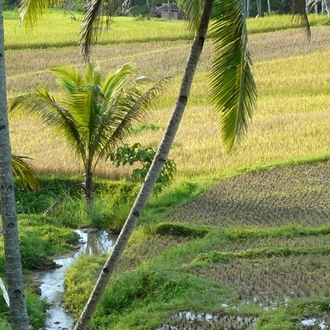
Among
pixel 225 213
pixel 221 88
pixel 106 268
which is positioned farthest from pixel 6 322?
pixel 225 213

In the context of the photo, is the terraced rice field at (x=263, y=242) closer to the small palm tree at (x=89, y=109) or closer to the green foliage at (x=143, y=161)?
the green foliage at (x=143, y=161)

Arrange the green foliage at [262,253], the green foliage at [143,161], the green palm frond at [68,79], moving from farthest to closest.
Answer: the green palm frond at [68,79] → the green foliage at [143,161] → the green foliage at [262,253]

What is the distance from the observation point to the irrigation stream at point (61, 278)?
9.08 metres

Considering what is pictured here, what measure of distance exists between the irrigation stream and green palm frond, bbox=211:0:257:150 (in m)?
3.11

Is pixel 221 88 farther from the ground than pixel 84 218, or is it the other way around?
pixel 221 88

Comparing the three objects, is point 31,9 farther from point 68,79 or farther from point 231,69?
Result: point 68,79

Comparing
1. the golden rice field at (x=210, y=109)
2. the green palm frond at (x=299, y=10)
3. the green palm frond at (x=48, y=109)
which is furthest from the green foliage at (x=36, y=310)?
the golden rice field at (x=210, y=109)

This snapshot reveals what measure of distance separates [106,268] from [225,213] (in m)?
6.06

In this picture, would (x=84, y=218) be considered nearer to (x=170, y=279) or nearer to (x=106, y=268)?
(x=170, y=279)

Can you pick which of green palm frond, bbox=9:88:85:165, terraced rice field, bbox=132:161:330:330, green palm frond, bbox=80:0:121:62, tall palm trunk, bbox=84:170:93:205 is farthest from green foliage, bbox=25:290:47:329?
green palm frond, bbox=9:88:85:165

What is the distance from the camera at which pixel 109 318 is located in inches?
340

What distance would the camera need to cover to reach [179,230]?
11484 mm

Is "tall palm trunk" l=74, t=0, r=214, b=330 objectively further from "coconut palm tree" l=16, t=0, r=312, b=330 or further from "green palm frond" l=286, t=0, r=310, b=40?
"green palm frond" l=286, t=0, r=310, b=40

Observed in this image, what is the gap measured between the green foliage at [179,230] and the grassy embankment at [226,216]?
0.01 metres
